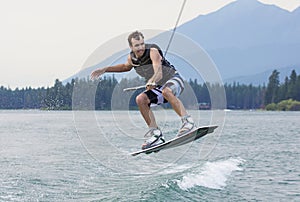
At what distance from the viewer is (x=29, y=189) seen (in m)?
13.2

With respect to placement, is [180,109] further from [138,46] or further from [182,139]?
[138,46]

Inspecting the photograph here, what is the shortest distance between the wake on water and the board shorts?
628cm

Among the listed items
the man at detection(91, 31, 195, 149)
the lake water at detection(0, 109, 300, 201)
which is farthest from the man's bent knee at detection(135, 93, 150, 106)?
the lake water at detection(0, 109, 300, 201)

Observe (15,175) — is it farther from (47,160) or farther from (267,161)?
(267,161)

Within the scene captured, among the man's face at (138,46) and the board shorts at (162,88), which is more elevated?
the man's face at (138,46)

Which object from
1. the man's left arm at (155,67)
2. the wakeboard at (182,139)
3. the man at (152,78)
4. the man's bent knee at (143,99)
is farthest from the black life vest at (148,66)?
the wakeboard at (182,139)

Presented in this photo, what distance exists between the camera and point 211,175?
16266 millimetres

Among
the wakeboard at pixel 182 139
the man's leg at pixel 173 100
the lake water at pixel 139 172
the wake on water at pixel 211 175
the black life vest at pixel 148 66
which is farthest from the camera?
the wake on water at pixel 211 175

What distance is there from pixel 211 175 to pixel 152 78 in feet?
31.2

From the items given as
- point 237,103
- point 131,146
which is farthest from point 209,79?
point 237,103

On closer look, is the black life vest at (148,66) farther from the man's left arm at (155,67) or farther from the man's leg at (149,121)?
the man's leg at (149,121)

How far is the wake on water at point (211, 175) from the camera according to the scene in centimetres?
1451

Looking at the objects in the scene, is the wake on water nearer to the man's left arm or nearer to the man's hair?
the man's left arm

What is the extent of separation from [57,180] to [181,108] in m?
7.72
